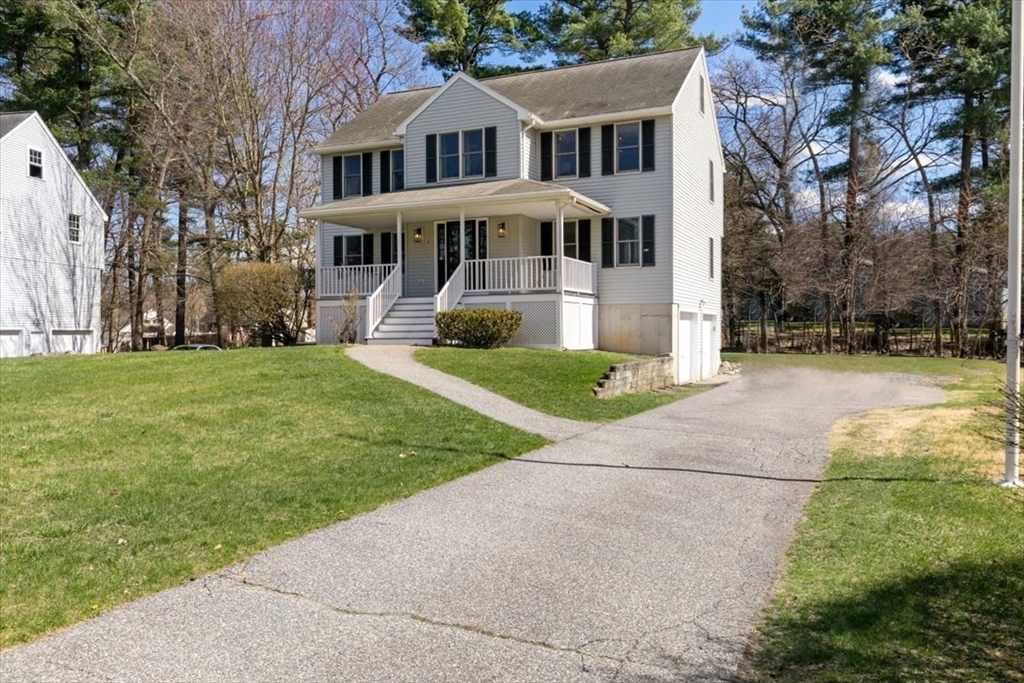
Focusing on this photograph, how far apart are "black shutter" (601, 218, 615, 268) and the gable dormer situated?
287 centimetres

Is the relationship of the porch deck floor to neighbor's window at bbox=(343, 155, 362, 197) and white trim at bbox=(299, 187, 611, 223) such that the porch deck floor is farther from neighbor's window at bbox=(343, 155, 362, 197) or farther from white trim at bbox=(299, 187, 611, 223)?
neighbor's window at bbox=(343, 155, 362, 197)

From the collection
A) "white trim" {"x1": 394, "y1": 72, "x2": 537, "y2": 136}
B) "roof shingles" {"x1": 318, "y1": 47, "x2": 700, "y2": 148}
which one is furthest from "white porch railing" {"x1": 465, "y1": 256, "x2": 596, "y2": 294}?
"roof shingles" {"x1": 318, "y1": 47, "x2": 700, "y2": 148}

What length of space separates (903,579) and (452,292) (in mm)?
14892

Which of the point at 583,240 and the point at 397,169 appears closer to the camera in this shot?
the point at 583,240

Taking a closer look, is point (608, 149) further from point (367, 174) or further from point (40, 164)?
point (40, 164)

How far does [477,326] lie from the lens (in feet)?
56.2

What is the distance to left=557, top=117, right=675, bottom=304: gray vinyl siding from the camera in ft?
64.7

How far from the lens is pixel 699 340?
22219 mm

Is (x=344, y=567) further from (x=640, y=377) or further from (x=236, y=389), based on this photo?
(x=640, y=377)

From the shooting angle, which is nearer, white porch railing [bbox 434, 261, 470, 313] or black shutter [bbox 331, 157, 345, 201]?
white porch railing [bbox 434, 261, 470, 313]

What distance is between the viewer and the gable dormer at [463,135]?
2058cm

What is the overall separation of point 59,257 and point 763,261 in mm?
29359

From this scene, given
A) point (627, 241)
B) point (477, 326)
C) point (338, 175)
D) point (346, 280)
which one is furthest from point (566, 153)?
point (338, 175)

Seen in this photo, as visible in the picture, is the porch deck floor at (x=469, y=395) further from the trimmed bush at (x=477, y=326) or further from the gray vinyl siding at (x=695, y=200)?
the gray vinyl siding at (x=695, y=200)
